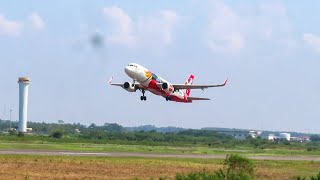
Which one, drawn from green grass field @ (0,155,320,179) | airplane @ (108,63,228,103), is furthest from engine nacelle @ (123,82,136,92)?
green grass field @ (0,155,320,179)

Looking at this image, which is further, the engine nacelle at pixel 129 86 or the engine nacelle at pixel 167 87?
the engine nacelle at pixel 167 87

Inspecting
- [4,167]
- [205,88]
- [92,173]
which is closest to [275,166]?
[205,88]

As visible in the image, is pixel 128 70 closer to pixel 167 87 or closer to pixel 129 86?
pixel 129 86

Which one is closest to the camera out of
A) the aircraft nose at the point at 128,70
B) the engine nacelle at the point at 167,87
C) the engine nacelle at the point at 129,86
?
the aircraft nose at the point at 128,70

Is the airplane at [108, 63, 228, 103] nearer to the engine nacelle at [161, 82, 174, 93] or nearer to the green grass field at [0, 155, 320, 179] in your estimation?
the engine nacelle at [161, 82, 174, 93]

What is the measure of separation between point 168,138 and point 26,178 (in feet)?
471

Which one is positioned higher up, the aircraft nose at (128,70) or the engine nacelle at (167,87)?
the aircraft nose at (128,70)

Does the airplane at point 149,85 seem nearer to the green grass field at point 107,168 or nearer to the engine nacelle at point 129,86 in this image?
the engine nacelle at point 129,86

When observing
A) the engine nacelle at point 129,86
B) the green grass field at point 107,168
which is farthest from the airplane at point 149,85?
the green grass field at point 107,168

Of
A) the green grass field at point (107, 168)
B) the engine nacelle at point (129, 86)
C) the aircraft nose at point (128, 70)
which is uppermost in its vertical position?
the aircraft nose at point (128, 70)

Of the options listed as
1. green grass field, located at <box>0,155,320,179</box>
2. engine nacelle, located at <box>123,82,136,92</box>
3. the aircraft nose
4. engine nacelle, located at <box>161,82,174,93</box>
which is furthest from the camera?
engine nacelle, located at <box>161,82,174,93</box>

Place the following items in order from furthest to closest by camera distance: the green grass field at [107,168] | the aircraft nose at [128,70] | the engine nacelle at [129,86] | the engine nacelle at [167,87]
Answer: the engine nacelle at [167,87] → the engine nacelle at [129,86] → the aircraft nose at [128,70] → the green grass field at [107,168]

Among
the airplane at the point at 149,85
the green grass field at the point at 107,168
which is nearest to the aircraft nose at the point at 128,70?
the airplane at the point at 149,85

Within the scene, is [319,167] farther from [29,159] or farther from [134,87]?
[29,159]
